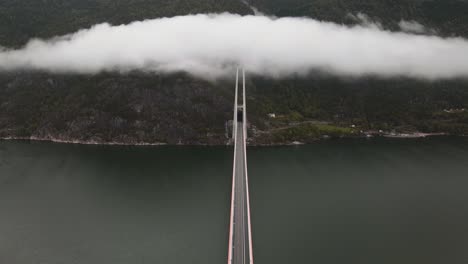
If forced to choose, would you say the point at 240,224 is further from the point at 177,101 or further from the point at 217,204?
the point at 177,101

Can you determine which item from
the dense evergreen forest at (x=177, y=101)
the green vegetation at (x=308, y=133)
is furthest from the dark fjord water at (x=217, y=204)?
the dense evergreen forest at (x=177, y=101)

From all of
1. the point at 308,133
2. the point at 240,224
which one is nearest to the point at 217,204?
the point at 240,224

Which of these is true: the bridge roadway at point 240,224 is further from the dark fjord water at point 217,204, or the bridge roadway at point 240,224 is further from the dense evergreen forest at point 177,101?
the dense evergreen forest at point 177,101

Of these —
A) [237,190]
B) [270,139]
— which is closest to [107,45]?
[270,139]

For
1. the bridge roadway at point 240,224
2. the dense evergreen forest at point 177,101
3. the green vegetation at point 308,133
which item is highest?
the dense evergreen forest at point 177,101

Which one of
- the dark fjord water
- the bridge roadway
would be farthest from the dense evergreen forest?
the bridge roadway
